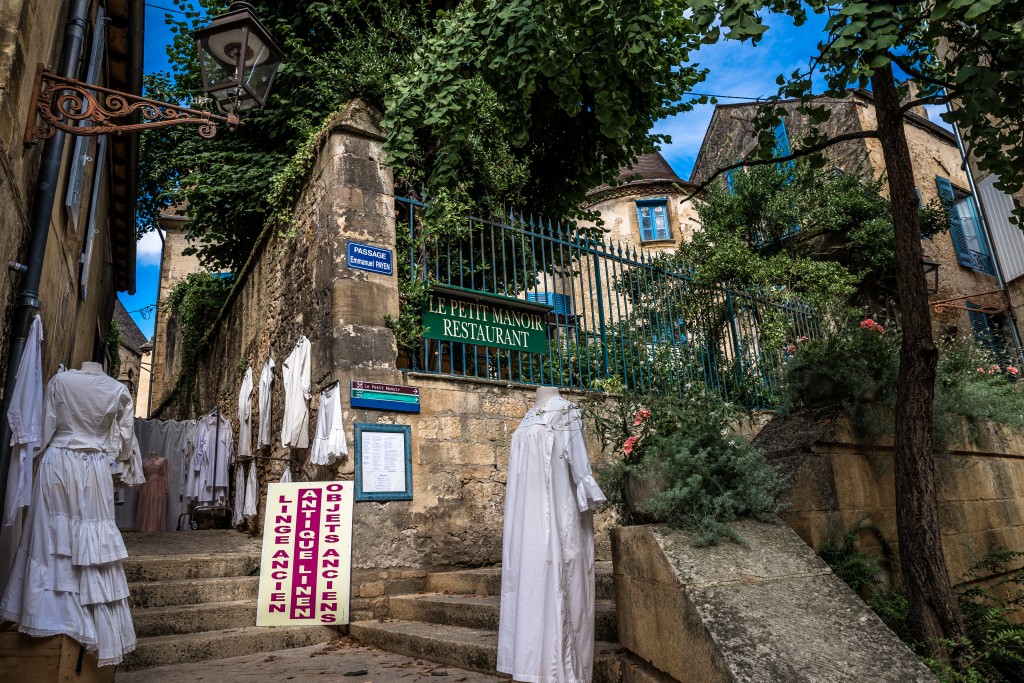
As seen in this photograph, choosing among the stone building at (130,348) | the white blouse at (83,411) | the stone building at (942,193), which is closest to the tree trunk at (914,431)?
the white blouse at (83,411)

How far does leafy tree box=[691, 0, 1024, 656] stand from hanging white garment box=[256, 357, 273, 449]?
20.6 feet

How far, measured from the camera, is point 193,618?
520 centimetres

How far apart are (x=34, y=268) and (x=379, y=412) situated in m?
2.83

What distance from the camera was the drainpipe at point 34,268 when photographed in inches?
143

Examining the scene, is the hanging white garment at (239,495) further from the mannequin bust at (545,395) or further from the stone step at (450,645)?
the mannequin bust at (545,395)

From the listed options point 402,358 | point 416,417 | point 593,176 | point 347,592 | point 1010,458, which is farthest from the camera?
point 593,176

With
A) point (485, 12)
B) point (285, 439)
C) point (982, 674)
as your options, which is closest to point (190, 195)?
point (285, 439)

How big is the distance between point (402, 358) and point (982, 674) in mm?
4991

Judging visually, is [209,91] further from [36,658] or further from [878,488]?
[878,488]

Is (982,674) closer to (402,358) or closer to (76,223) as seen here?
(402,358)

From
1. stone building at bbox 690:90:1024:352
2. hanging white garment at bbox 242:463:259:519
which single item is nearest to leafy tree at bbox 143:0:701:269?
hanging white garment at bbox 242:463:259:519

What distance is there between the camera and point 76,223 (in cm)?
623

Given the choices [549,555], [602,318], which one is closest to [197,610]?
[549,555]

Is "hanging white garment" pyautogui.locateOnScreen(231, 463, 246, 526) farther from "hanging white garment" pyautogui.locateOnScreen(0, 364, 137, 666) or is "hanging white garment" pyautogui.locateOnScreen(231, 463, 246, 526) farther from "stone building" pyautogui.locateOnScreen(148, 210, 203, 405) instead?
"stone building" pyautogui.locateOnScreen(148, 210, 203, 405)
